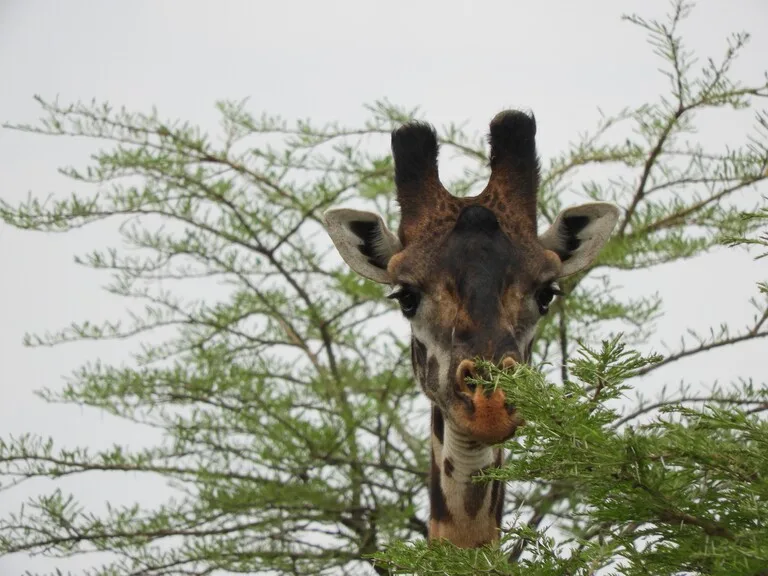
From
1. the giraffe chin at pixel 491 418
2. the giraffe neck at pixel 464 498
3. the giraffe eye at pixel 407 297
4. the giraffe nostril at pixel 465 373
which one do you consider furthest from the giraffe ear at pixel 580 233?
the giraffe chin at pixel 491 418

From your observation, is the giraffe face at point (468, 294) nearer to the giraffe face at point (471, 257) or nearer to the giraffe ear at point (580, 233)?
the giraffe face at point (471, 257)

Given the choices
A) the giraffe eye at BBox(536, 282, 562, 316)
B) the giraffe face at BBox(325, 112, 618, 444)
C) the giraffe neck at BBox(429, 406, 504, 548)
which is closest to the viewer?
the giraffe face at BBox(325, 112, 618, 444)

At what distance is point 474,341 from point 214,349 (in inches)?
156

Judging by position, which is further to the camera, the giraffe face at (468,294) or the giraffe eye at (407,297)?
the giraffe eye at (407,297)

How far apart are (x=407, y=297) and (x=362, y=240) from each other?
574mm

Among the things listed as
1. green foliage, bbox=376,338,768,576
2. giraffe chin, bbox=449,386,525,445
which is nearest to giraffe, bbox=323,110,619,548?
giraffe chin, bbox=449,386,525,445

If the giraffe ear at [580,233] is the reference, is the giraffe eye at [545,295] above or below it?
below

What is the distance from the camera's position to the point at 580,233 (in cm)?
530

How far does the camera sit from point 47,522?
6.60 meters

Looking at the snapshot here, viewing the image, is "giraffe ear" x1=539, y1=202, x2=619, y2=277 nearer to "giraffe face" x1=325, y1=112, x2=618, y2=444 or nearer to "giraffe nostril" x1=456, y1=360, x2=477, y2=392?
"giraffe face" x1=325, y1=112, x2=618, y2=444

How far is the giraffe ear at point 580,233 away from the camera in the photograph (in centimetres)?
525

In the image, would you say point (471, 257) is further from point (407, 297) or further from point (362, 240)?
point (362, 240)

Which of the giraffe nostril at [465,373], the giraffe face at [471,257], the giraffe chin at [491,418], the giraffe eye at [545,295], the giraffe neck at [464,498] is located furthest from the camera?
the giraffe eye at [545,295]

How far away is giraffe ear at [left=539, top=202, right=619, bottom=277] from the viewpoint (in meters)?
5.25
